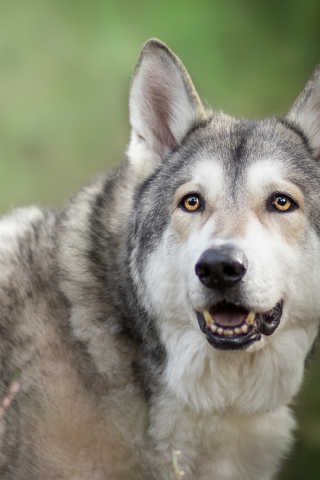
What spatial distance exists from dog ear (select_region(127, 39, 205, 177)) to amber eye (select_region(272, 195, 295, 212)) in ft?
2.82

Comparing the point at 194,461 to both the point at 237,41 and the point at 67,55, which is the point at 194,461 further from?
the point at 67,55

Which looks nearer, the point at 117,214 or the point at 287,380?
the point at 287,380

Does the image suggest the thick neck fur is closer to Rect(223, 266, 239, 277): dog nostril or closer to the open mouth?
the open mouth

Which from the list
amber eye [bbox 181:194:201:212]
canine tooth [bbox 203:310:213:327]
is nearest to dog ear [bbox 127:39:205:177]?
amber eye [bbox 181:194:201:212]

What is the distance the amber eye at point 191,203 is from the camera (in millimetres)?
3420

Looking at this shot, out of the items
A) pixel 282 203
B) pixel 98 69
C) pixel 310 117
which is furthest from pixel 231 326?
pixel 98 69

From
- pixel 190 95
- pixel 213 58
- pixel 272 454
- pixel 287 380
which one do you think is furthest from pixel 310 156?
pixel 213 58

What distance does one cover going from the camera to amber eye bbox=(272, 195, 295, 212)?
10.8ft

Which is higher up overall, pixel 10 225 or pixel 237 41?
pixel 237 41

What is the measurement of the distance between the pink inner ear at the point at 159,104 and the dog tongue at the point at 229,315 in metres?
1.27

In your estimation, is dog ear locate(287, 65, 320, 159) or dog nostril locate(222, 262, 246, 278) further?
dog ear locate(287, 65, 320, 159)

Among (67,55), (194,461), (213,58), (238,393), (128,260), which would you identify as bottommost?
(194,461)

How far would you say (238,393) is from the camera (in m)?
3.54

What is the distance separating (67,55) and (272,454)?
7119mm
